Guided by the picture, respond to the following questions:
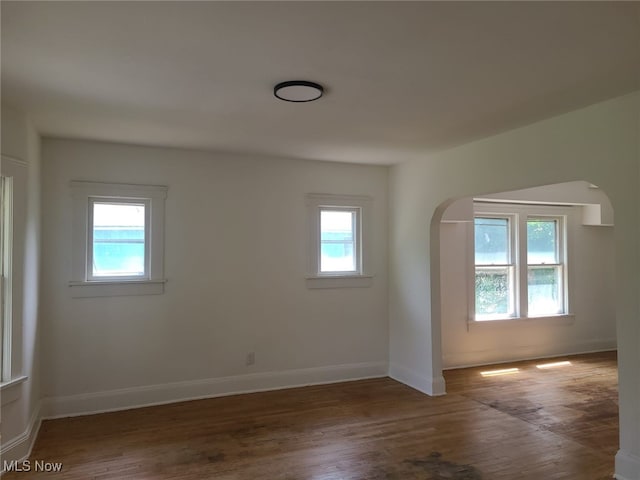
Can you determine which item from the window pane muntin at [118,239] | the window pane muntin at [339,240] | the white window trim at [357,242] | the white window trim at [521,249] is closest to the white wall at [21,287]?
the window pane muntin at [118,239]

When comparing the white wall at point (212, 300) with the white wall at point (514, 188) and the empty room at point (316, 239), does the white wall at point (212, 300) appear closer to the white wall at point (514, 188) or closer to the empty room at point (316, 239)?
the empty room at point (316, 239)

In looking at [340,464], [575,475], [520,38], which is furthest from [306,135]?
[575,475]

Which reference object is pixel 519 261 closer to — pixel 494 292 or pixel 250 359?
pixel 494 292

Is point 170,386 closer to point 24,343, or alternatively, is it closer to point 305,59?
point 24,343

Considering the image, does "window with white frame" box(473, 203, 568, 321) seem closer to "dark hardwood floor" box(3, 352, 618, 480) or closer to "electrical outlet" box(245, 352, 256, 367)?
"dark hardwood floor" box(3, 352, 618, 480)

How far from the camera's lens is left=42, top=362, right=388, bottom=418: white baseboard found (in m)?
4.15

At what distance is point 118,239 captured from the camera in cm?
439

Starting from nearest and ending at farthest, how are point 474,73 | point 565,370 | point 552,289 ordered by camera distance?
point 474,73 → point 565,370 → point 552,289

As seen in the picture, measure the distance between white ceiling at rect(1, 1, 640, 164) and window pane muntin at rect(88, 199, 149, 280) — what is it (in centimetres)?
82

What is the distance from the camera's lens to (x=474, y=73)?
2572 mm

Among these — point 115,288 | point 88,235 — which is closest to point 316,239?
point 115,288

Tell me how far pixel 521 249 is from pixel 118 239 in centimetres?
516

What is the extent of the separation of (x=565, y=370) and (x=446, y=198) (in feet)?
9.80

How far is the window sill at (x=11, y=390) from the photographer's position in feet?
9.92
